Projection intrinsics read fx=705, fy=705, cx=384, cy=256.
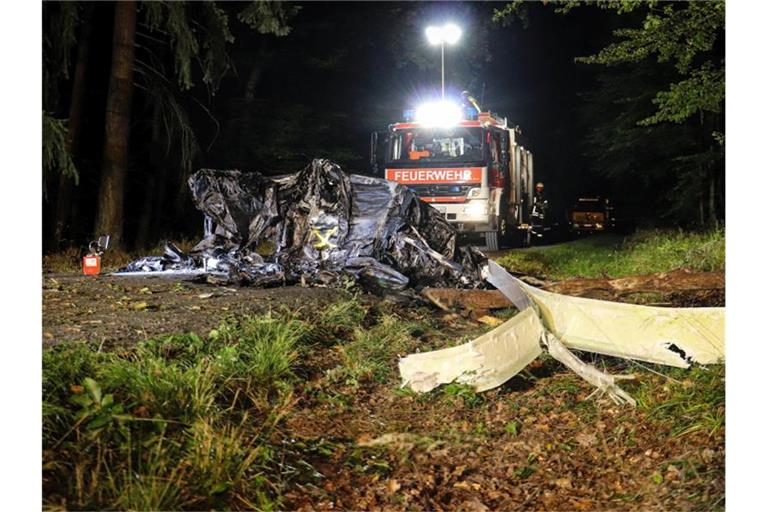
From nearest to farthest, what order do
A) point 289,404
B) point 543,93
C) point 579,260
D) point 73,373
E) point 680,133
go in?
point 73,373 < point 289,404 < point 579,260 < point 680,133 < point 543,93

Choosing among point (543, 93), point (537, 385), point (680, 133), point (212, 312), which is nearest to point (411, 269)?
point (212, 312)

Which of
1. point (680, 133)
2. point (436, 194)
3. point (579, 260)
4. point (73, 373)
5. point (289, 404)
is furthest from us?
point (680, 133)

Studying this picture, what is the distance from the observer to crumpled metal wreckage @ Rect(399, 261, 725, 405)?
480 centimetres

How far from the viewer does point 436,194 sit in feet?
44.8

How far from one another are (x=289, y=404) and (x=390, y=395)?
80cm

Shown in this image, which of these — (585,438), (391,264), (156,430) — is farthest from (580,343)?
(391,264)

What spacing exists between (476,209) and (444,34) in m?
10.3

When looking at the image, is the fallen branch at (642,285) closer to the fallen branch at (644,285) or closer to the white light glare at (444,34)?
the fallen branch at (644,285)

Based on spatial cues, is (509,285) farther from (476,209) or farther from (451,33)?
(451,33)

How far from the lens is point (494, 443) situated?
167 inches

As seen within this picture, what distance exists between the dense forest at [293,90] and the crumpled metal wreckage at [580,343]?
6.16 meters

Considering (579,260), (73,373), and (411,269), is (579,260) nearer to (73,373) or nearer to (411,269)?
(411,269)

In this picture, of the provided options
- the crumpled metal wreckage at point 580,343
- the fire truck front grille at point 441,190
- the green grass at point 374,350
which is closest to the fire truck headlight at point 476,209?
the fire truck front grille at point 441,190

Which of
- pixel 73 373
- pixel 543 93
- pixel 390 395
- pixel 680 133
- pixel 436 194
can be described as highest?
pixel 543 93
